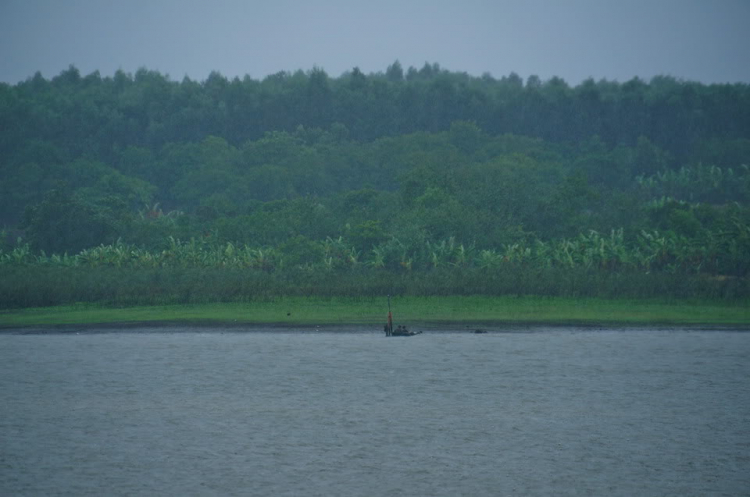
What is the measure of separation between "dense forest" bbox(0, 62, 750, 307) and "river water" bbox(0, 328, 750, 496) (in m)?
9.81

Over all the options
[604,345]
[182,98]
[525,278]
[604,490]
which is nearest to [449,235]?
[525,278]

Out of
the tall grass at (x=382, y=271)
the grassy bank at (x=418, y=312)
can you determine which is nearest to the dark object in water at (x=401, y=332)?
the grassy bank at (x=418, y=312)

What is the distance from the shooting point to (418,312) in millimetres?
46344

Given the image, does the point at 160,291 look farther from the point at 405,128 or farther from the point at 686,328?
the point at 405,128

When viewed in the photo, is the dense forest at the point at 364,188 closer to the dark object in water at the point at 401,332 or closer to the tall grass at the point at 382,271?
the tall grass at the point at 382,271

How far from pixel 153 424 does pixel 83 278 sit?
27940 millimetres

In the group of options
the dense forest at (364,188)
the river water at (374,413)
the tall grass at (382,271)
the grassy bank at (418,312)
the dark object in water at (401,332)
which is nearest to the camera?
the river water at (374,413)

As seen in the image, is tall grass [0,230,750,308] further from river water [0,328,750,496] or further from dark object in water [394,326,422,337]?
dark object in water [394,326,422,337]

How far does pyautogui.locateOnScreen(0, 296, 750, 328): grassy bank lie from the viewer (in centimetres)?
4466

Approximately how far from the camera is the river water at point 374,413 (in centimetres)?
2158

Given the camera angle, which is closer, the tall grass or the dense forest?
the tall grass

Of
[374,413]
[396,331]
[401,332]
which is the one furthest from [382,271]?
[374,413]

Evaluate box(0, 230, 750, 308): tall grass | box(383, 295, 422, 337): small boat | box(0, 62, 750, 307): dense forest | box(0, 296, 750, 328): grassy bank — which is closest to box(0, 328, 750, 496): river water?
box(383, 295, 422, 337): small boat

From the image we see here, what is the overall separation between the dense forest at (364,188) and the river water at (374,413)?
981 centimetres
